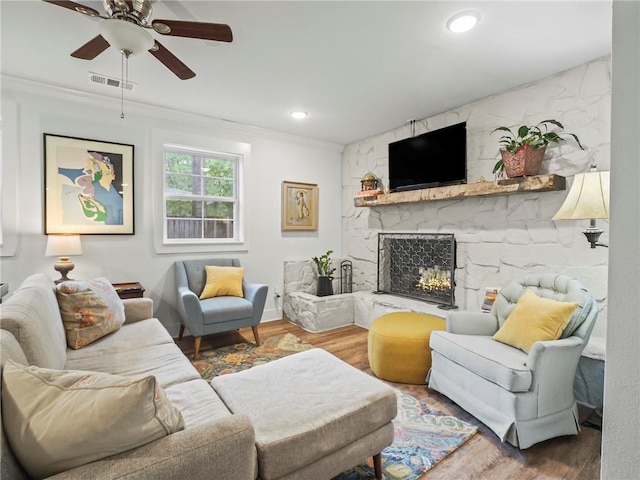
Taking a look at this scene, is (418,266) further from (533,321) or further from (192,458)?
(192,458)

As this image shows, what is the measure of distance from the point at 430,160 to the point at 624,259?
3130mm

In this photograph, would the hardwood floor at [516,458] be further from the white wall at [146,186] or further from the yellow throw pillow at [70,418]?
the white wall at [146,186]

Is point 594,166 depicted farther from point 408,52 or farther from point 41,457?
point 41,457

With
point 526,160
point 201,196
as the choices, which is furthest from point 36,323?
point 526,160

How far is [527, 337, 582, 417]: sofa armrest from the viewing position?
68.7 inches

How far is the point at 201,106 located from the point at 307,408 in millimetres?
3133

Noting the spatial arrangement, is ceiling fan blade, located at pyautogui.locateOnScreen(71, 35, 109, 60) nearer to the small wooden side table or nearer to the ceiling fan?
the ceiling fan

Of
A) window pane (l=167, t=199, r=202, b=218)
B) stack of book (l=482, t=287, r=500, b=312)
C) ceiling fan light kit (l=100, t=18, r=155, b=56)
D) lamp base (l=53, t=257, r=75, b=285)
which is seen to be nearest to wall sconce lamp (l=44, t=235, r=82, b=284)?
lamp base (l=53, t=257, r=75, b=285)

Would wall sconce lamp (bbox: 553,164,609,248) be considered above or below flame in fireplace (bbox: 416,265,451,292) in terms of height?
above

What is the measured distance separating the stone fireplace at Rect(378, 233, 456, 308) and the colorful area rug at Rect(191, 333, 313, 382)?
1.46 metres

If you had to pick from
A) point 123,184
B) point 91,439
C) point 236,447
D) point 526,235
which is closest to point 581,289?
point 526,235

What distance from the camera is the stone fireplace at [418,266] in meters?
3.45

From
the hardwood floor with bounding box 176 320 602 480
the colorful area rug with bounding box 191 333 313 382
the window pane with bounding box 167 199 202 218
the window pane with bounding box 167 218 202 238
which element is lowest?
the hardwood floor with bounding box 176 320 602 480

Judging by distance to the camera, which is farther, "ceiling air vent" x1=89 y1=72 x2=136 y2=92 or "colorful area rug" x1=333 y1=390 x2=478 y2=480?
"ceiling air vent" x1=89 y1=72 x2=136 y2=92
